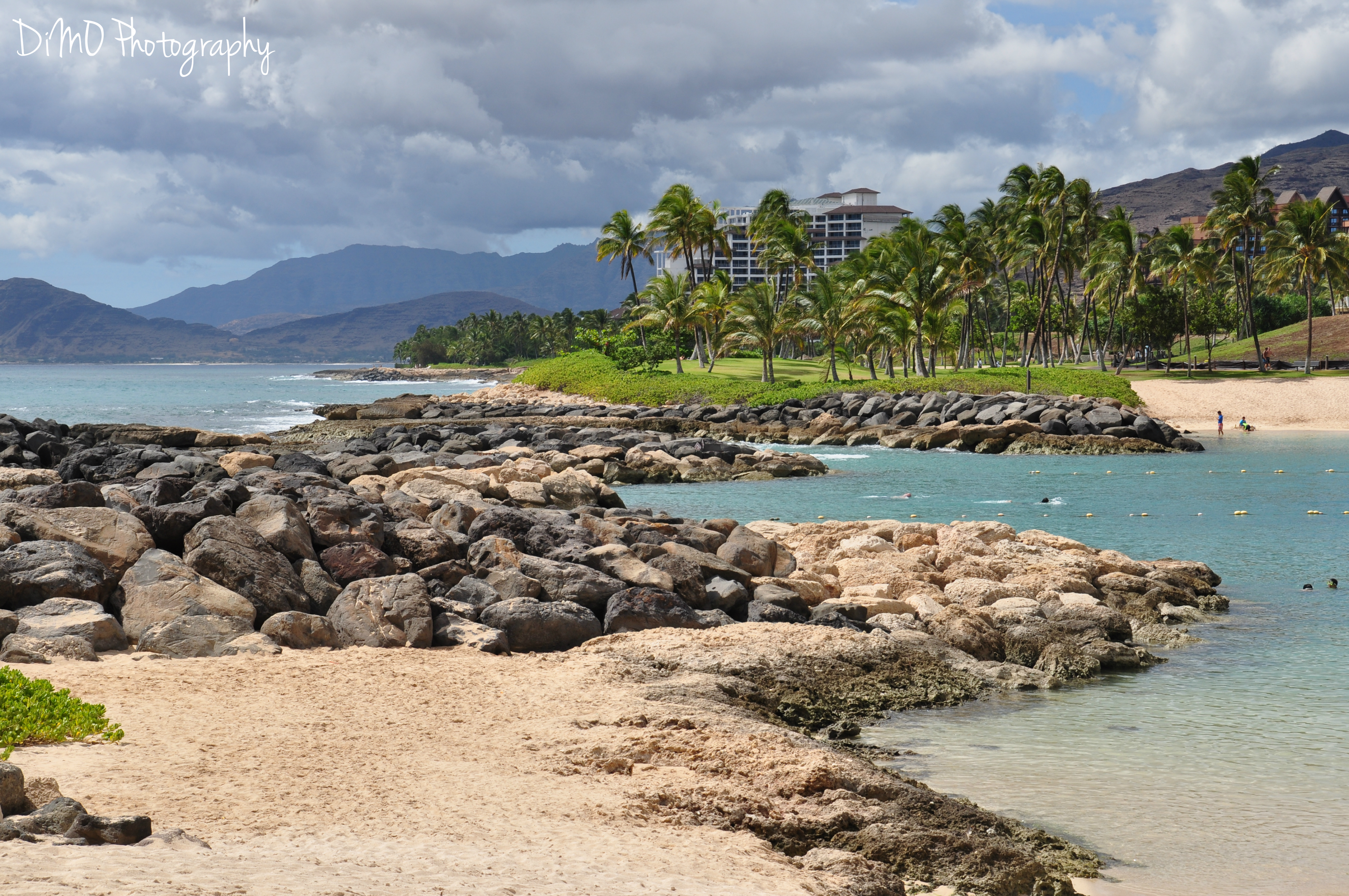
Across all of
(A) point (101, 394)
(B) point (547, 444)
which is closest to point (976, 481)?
(B) point (547, 444)

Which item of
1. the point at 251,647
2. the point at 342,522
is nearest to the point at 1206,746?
the point at 251,647

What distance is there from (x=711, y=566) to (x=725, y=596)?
79 cm

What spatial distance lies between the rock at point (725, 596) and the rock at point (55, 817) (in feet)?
23.7

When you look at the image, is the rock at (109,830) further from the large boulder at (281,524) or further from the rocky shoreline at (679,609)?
the large boulder at (281,524)

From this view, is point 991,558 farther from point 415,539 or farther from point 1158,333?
point 1158,333

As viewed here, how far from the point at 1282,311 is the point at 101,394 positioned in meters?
115

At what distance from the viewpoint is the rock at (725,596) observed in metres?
11.1

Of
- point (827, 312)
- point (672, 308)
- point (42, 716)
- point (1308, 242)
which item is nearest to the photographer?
point (42, 716)

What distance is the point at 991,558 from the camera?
13.6 metres

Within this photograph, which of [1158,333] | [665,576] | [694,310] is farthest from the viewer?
[1158,333]

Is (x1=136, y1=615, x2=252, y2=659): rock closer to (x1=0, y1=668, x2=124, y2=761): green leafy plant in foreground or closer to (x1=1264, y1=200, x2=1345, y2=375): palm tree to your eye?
(x1=0, y1=668, x2=124, y2=761): green leafy plant in foreground

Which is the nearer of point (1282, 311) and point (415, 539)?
point (415, 539)

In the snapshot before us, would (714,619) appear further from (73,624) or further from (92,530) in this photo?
(92,530)

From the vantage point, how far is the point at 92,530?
33.8ft
